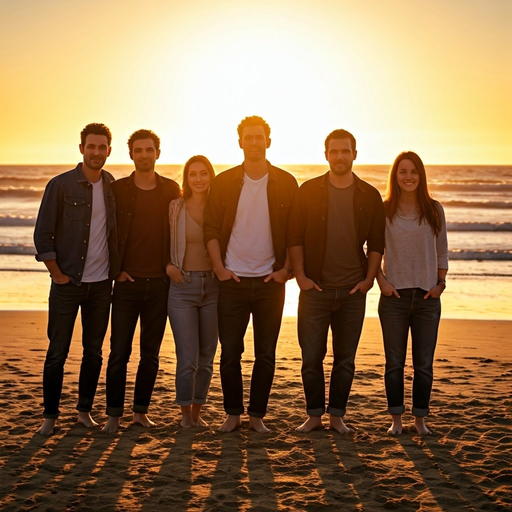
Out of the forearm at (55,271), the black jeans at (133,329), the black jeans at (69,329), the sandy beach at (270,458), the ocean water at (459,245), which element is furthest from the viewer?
the ocean water at (459,245)

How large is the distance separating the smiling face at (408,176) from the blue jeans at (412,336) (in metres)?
0.69

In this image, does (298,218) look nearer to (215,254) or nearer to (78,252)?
(215,254)

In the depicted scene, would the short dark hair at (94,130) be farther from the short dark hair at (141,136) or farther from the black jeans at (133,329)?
the black jeans at (133,329)

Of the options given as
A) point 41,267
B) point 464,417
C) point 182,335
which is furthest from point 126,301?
point 41,267

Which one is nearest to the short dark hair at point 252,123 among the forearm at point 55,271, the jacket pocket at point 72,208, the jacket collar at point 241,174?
the jacket collar at point 241,174

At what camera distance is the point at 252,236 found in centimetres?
494

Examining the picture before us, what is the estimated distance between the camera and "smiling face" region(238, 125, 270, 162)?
16.1ft

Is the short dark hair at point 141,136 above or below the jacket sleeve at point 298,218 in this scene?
above

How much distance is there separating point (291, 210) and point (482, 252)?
13.6 metres

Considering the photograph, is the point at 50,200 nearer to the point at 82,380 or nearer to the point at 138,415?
the point at 82,380

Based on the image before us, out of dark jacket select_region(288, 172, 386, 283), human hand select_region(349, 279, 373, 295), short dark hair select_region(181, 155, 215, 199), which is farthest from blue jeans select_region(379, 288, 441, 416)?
short dark hair select_region(181, 155, 215, 199)

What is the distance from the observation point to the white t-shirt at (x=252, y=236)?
16.1ft

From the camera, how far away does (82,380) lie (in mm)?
5086

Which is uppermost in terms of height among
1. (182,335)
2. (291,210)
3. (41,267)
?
(291,210)
